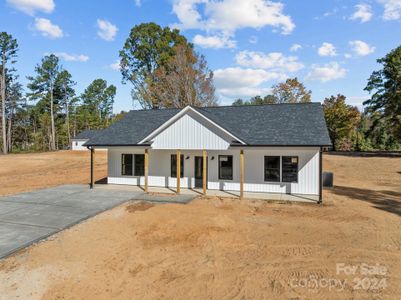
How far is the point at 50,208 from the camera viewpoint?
11.8 metres

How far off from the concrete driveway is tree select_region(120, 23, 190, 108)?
2890 centimetres

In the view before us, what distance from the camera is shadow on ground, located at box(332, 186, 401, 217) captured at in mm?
12336

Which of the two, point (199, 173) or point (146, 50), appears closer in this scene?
point (199, 173)

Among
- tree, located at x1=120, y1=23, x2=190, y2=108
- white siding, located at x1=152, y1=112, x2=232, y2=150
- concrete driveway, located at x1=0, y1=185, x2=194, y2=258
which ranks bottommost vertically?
concrete driveway, located at x1=0, y1=185, x2=194, y2=258

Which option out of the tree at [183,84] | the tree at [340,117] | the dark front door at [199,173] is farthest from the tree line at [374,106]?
the dark front door at [199,173]

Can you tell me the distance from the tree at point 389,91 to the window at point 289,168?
29069 mm

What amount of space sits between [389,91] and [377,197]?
107ft

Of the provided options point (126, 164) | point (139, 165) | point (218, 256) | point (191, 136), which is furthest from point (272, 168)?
point (126, 164)

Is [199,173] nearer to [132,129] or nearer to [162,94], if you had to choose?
[132,129]

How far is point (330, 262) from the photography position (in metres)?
6.70

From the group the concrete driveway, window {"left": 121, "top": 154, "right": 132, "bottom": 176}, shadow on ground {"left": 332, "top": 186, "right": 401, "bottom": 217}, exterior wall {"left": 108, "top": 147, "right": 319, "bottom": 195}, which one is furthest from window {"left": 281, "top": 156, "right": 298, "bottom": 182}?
window {"left": 121, "top": 154, "right": 132, "bottom": 176}

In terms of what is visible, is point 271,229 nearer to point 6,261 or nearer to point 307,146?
point 307,146

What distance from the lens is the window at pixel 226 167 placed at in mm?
15828

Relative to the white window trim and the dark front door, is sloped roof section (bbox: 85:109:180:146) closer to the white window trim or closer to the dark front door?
the white window trim
